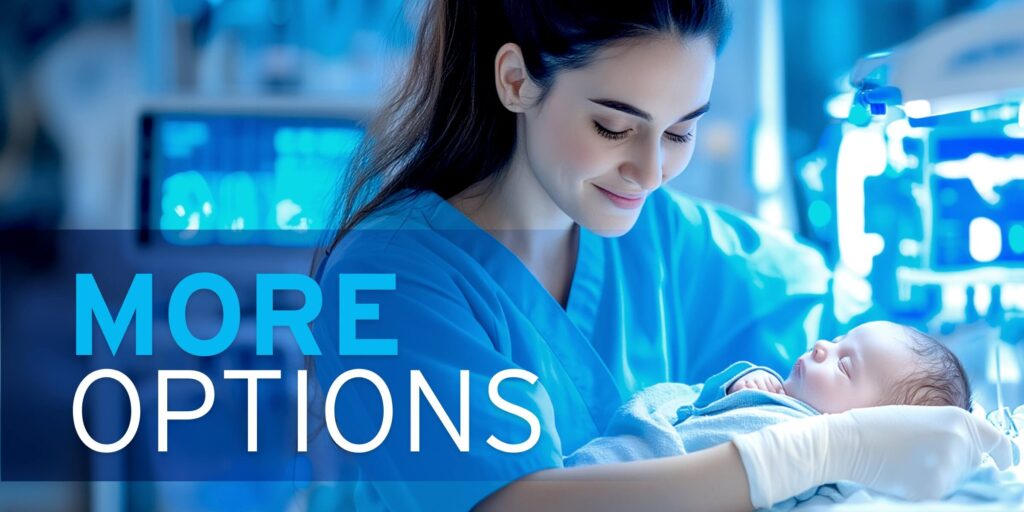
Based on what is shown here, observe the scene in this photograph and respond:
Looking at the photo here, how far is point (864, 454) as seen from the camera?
2.34 feet

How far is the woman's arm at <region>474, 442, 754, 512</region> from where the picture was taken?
70 centimetres

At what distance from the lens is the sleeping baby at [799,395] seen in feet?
2.69

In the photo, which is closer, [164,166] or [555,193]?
[555,193]

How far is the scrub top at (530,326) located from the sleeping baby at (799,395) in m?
0.06

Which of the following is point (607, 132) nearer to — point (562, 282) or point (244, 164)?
point (562, 282)

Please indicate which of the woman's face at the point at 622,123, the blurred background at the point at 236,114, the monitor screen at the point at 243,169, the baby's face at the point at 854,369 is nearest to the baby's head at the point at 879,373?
the baby's face at the point at 854,369

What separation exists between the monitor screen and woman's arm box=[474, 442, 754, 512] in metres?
1.25

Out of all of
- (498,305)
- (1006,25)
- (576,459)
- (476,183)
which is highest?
(1006,25)

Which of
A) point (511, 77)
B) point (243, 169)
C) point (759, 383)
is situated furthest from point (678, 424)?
point (243, 169)

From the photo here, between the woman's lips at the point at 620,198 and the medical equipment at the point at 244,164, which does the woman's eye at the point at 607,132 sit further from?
the medical equipment at the point at 244,164

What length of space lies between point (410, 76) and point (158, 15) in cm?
120

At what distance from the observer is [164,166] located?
190cm

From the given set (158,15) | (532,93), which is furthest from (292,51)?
(532,93)

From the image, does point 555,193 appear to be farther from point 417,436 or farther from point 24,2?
point 24,2
